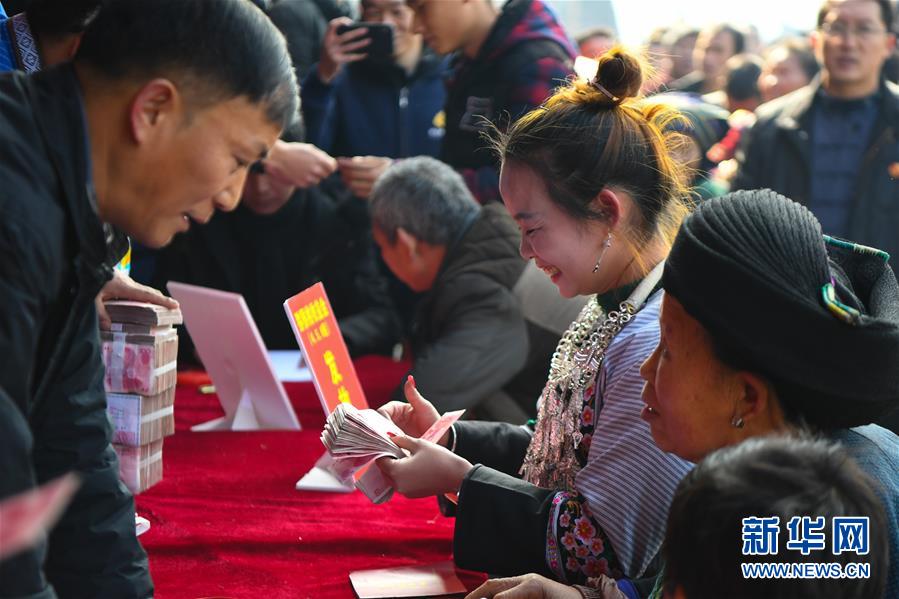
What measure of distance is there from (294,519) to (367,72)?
2266 mm

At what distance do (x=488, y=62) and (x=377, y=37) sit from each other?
0.80m

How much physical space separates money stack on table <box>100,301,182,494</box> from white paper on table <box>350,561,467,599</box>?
421 mm

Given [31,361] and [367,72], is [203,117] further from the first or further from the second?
[367,72]

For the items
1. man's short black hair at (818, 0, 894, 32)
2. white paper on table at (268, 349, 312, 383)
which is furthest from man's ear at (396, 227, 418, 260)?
man's short black hair at (818, 0, 894, 32)

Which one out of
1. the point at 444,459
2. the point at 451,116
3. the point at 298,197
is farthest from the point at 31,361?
the point at 298,197

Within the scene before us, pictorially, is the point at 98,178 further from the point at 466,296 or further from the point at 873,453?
the point at 466,296

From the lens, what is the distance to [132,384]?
1706mm

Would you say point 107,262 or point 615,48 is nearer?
point 107,262

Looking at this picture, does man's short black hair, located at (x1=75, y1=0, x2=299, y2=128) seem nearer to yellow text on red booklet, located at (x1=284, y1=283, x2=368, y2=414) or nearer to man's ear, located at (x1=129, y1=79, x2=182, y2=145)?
man's ear, located at (x1=129, y1=79, x2=182, y2=145)

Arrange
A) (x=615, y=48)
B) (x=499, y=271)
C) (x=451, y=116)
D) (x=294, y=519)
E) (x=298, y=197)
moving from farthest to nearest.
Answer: (x=298, y=197), (x=451, y=116), (x=499, y=271), (x=294, y=519), (x=615, y=48)

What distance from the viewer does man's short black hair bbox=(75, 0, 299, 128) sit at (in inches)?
40.4

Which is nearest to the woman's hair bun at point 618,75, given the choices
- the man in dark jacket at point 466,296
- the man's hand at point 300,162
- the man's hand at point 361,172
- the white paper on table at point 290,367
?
the man in dark jacket at point 466,296

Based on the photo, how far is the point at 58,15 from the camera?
1.40m

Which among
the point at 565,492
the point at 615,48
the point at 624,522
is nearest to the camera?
the point at 624,522
